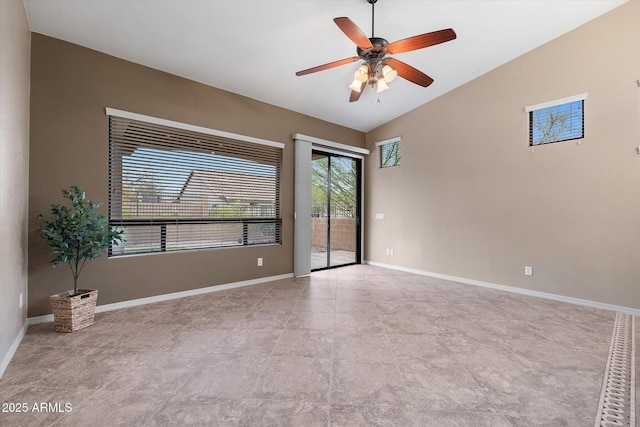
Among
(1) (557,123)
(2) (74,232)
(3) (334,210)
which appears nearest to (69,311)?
(2) (74,232)

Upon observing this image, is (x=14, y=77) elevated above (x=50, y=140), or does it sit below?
above

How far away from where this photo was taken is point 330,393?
1785 millimetres

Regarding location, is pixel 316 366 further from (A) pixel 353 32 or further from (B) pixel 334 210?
(B) pixel 334 210

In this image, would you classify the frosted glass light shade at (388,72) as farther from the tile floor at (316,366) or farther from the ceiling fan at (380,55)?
the tile floor at (316,366)

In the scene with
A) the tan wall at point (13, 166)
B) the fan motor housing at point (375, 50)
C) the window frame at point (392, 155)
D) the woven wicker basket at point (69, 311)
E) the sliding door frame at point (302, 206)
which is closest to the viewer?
the tan wall at point (13, 166)

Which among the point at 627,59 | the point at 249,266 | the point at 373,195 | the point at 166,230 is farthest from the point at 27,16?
the point at 627,59

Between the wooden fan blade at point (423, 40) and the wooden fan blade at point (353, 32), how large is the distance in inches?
8.7

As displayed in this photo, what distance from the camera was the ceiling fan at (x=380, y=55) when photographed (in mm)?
2256

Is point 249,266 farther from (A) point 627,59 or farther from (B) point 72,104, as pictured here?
(A) point 627,59

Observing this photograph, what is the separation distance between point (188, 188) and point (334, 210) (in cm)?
288

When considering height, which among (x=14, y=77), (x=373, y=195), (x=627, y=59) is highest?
(x=627, y=59)

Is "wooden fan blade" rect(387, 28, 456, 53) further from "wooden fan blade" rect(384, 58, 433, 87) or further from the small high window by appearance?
the small high window

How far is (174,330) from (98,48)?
126 inches

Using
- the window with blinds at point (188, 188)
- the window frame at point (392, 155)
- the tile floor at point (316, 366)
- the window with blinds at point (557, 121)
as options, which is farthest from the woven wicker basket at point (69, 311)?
the window with blinds at point (557, 121)
